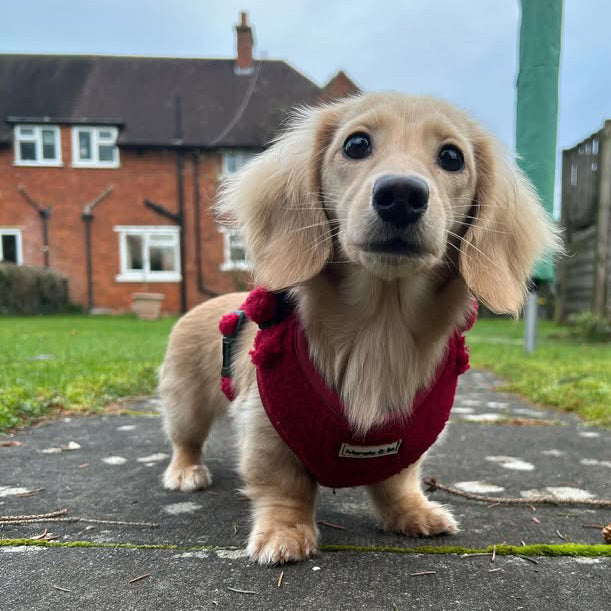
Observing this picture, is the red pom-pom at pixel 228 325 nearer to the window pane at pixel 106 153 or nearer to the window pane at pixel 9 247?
the window pane at pixel 106 153

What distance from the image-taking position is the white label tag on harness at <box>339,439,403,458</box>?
4.98 feet

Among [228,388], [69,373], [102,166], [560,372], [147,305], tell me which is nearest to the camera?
[228,388]

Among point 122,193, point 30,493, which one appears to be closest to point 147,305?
point 122,193

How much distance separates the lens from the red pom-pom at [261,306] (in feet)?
5.47

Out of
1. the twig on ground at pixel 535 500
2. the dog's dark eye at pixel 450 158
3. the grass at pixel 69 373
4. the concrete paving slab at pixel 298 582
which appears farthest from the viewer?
the grass at pixel 69 373

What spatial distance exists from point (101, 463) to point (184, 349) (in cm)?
59

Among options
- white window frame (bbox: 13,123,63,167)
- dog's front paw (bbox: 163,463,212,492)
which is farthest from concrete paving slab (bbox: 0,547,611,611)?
white window frame (bbox: 13,123,63,167)

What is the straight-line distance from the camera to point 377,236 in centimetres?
137

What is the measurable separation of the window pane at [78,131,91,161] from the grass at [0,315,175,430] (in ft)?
29.5

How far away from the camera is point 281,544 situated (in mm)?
1447

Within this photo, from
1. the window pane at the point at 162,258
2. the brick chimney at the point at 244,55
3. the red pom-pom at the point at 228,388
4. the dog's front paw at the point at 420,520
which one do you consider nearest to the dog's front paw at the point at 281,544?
the dog's front paw at the point at 420,520

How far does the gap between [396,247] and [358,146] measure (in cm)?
38

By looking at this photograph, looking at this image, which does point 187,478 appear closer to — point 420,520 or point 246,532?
point 246,532

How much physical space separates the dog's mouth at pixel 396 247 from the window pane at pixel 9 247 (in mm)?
17137
